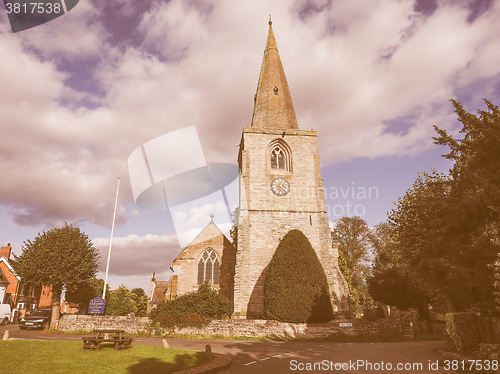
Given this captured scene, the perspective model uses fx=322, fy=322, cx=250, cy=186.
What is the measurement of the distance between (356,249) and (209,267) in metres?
21.2

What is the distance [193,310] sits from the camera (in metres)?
22.4

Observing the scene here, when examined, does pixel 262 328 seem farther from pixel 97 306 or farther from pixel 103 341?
pixel 97 306

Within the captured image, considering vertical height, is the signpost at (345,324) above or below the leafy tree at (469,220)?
below

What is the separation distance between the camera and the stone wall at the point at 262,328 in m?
20.4

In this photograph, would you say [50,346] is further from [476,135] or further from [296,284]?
[476,135]

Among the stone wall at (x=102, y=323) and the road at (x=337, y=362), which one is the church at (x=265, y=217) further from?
the road at (x=337, y=362)

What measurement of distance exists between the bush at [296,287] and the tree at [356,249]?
17815mm

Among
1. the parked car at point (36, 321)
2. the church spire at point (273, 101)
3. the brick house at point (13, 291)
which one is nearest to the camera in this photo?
the parked car at point (36, 321)

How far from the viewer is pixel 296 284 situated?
22.7 m

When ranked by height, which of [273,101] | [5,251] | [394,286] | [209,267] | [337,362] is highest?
[273,101]

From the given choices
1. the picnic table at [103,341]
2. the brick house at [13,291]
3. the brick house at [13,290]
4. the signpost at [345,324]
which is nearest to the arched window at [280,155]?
the signpost at [345,324]

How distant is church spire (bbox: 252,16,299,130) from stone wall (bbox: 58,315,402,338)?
19.3m

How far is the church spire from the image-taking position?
33.3m

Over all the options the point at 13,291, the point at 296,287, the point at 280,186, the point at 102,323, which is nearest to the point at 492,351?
the point at 296,287
